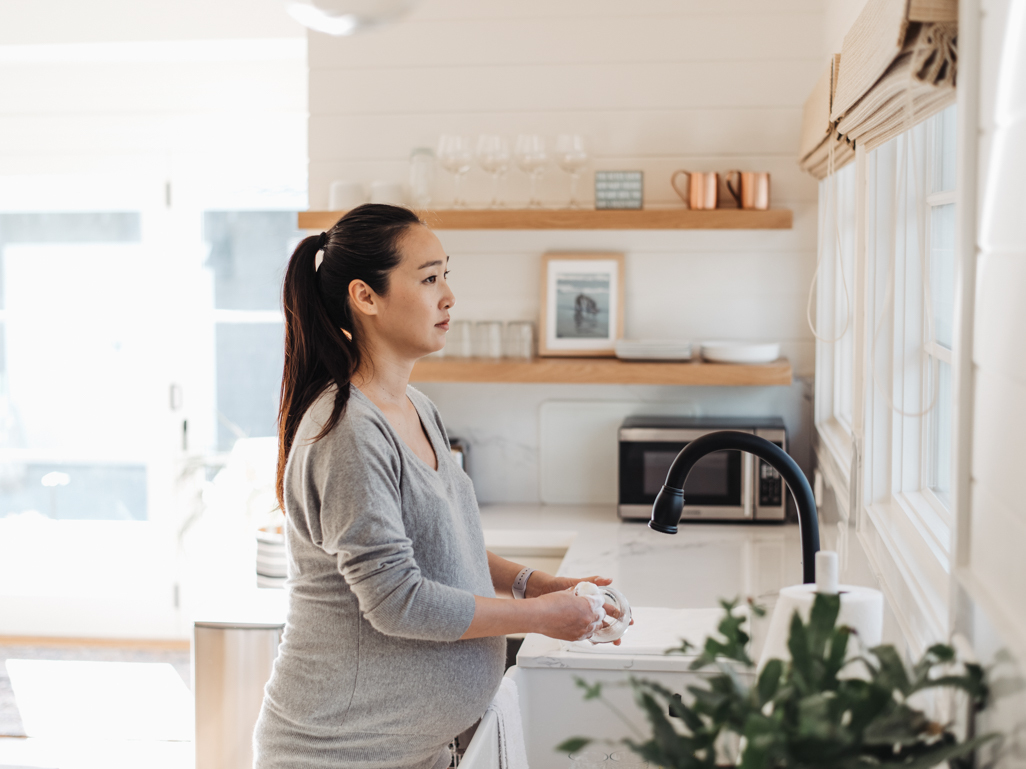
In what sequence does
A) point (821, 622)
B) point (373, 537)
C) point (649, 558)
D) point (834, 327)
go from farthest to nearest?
point (834, 327), point (649, 558), point (373, 537), point (821, 622)

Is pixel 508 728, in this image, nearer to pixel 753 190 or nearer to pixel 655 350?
pixel 655 350

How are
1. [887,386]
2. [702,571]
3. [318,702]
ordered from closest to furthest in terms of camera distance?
[318,702] < [887,386] < [702,571]

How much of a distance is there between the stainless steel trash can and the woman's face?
1.11 metres

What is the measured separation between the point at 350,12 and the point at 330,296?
42cm

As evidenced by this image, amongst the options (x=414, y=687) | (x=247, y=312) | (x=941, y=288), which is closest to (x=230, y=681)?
(x=414, y=687)

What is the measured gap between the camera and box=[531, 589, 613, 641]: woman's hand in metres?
1.36

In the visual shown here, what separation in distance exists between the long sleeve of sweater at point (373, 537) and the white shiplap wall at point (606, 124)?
6.29ft

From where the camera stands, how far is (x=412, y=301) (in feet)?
4.68

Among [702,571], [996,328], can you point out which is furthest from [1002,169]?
[702,571]

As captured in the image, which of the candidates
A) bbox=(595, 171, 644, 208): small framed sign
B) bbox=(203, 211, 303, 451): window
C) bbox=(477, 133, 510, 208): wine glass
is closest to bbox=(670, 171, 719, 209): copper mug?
bbox=(595, 171, 644, 208): small framed sign

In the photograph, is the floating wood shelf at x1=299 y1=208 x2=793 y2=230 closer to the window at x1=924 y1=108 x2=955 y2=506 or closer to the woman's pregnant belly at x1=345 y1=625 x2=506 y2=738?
the window at x1=924 y1=108 x2=955 y2=506

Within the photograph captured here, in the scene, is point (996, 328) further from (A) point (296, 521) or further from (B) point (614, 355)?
(B) point (614, 355)

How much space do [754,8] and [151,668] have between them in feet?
10.5

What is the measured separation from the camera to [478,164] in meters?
3.10
